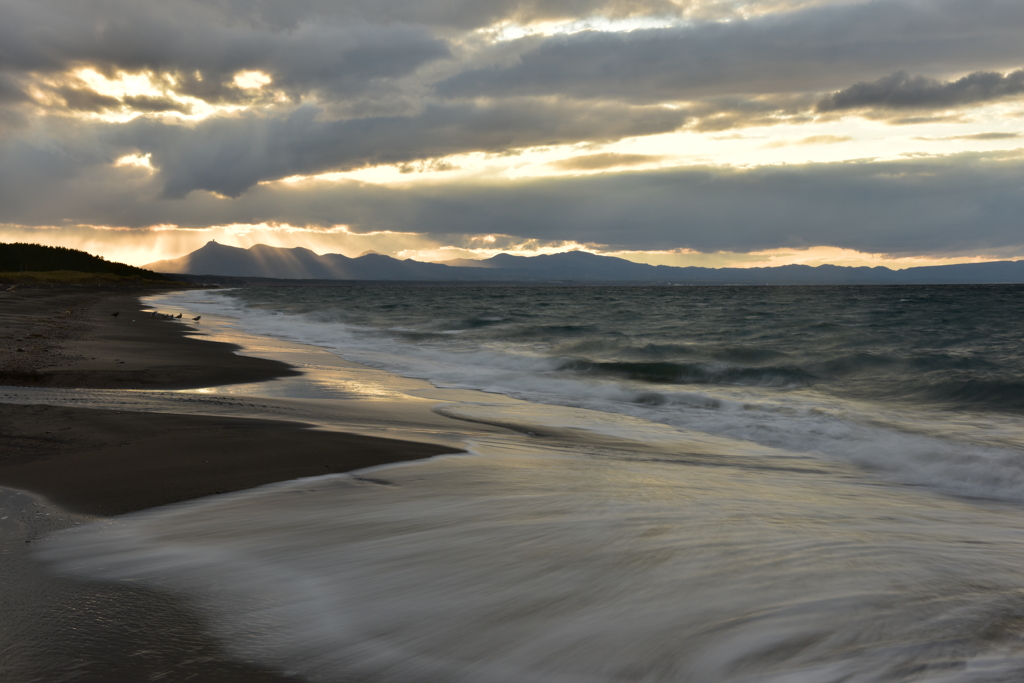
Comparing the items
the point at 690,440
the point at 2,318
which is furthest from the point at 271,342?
the point at 690,440

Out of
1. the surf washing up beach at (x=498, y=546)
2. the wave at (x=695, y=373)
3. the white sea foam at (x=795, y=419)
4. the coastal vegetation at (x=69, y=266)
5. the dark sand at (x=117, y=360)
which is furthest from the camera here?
the coastal vegetation at (x=69, y=266)

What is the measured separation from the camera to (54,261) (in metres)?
130

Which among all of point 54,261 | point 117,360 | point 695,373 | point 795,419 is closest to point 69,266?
point 54,261

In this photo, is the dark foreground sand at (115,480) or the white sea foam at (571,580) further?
the white sea foam at (571,580)

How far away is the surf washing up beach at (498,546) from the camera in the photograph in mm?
2781

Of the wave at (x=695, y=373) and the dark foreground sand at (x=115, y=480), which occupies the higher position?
the dark foreground sand at (x=115, y=480)

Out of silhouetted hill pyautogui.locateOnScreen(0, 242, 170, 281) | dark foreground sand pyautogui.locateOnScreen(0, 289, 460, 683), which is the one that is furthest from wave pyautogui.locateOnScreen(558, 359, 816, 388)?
silhouetted hill pyautogui.locateOnScreen(0, 242, 170, 281)

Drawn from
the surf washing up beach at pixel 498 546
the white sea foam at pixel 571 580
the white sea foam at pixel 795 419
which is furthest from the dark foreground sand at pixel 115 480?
the white sea foam at pixel 795 419

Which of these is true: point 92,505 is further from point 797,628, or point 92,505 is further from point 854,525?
point 854,525

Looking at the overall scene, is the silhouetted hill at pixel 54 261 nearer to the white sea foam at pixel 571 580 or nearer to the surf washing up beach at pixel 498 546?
the surf washing up beach at pixel 498 546

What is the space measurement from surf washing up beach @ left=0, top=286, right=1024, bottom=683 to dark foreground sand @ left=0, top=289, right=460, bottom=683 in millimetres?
21

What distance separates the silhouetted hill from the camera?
122 metres

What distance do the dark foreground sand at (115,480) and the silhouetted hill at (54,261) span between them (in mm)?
137473

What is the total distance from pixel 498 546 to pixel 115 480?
2935 mm
